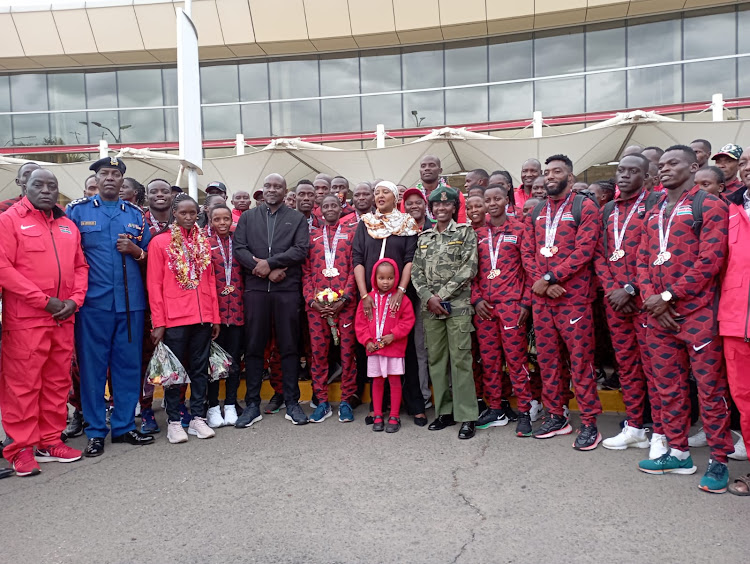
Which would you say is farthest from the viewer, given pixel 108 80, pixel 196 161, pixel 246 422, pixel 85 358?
pixel 108 80

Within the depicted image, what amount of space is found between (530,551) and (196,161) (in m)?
5.84

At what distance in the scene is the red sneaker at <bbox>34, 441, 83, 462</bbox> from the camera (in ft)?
15.9

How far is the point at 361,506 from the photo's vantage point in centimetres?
380

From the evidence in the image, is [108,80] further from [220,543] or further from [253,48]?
[220,543]

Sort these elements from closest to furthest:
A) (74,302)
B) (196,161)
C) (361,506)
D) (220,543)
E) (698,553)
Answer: (698,553), (220,543), (361,506), (74,302), (196,161)

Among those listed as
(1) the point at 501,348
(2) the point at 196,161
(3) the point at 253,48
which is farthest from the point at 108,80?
(1) the point at 501,348

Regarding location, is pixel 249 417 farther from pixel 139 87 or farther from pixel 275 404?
pixel 139 87

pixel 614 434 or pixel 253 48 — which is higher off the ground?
pixel 253 48

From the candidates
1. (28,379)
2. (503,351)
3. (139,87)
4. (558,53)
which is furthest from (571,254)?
(139,87)

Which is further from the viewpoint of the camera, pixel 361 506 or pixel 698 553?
pixel 361 506

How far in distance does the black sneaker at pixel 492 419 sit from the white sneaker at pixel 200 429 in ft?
8.06

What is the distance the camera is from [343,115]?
61.0ft

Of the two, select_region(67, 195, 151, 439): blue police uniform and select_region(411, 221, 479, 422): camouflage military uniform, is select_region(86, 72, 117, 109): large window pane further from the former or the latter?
select_region(411, 221, 479, 422): camouflage military uniform

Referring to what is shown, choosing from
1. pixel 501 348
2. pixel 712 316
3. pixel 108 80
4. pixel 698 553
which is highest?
pixel 108 80
